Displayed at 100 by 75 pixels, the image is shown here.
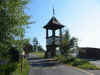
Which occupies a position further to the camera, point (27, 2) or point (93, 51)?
point (93, 51)

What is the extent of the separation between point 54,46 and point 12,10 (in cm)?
1912

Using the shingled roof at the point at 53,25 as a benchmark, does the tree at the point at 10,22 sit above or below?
below

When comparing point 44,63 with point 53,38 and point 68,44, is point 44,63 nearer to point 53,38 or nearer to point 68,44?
point 68,44

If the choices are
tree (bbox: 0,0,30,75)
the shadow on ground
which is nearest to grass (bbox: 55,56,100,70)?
the shadow on ground

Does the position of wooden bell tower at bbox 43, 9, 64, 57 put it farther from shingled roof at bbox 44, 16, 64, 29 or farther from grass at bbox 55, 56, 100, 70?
grass at bbox 55, 56, 100, 70

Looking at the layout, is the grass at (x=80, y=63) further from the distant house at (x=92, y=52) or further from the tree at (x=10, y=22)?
the distant house at (x=92, y=52)

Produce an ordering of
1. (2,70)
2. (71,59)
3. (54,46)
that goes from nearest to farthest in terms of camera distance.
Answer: (2,70)
(71,59)
(54,46)

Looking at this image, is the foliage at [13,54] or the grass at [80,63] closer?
the foliage at [13,54]

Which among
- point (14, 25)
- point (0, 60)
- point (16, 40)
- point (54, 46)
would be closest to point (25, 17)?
point (14, 25)

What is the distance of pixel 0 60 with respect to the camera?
750 centimetres

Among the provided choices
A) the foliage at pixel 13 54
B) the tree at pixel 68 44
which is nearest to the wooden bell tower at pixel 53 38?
the tree at pixel 68 44

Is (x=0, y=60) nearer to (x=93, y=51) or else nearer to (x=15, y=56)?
(x=15, y=56)

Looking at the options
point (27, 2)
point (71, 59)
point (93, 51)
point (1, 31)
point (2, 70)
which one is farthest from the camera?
point (93, 51)

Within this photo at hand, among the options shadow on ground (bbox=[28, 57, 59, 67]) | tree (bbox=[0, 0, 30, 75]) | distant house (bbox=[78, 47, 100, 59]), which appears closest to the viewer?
tree (bbox=[0, 0, 30, 75])
